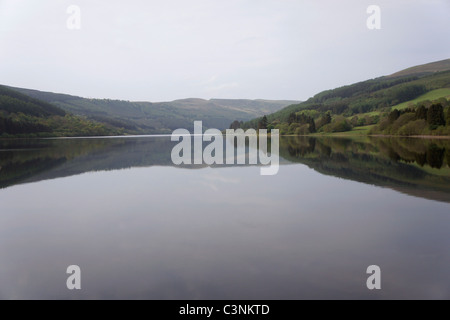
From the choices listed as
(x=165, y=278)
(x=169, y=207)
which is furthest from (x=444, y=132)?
(x=165, y=278)

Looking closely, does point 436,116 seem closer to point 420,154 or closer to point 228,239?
point 420,154

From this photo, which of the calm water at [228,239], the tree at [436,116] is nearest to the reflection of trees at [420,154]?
the calm water at [228,239]

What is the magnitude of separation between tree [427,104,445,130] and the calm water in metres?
72.9

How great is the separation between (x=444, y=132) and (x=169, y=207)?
80.9 metres

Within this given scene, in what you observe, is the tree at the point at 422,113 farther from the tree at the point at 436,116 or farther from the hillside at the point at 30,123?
the hillside at the point at 30,123

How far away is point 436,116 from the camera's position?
80.9 meters

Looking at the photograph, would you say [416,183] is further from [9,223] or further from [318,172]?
[9,223]

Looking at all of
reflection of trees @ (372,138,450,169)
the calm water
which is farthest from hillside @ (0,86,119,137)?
reflection of trees @ (372,138,450,169)

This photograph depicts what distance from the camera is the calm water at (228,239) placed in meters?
6.93

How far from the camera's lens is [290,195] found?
55.5ft

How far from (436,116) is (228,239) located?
292 ft

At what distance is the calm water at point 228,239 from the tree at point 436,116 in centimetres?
7292

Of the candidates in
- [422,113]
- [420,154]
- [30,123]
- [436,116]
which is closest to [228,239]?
[420,154]

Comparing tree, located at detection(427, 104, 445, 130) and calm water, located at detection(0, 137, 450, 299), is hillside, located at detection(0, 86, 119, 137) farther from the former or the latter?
tree, located at detection(427, 104, 445, 130)
